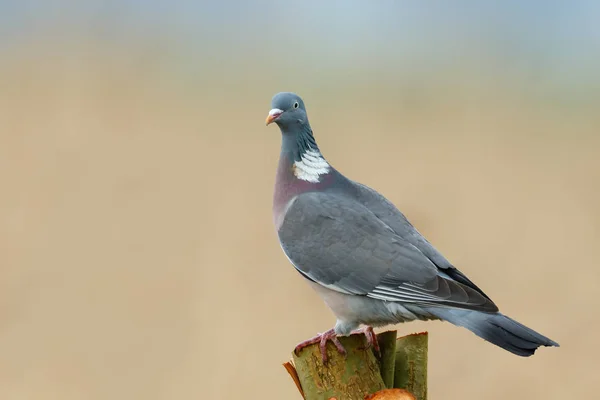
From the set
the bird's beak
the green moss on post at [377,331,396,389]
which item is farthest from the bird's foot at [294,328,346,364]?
the bird's beak

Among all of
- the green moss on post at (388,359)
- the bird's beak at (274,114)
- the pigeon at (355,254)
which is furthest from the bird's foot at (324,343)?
the bird's beak at (274,114)

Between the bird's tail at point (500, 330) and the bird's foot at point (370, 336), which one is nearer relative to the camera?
the bird's tail at point (500, 330)

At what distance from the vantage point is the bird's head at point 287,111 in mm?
3461

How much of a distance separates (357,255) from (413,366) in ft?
1.74

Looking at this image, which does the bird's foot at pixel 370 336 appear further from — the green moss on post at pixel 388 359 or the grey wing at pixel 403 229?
the grey wing at pixel 403 229

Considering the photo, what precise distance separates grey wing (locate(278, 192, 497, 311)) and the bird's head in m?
0.28

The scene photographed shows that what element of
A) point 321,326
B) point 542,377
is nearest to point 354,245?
point 321,326

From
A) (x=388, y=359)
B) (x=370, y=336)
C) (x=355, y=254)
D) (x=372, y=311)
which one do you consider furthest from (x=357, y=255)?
(x=388, y=359)

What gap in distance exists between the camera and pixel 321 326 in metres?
5.61

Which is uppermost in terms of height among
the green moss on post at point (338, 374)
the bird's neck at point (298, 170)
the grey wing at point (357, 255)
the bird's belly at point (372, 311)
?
the bird's neck at point (298, 170)

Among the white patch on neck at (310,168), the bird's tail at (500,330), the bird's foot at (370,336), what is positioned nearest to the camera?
the bird's tail at (500,330)

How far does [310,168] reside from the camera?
353 cm

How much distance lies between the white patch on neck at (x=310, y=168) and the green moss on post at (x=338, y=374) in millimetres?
880

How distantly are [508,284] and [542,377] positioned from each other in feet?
2.29
